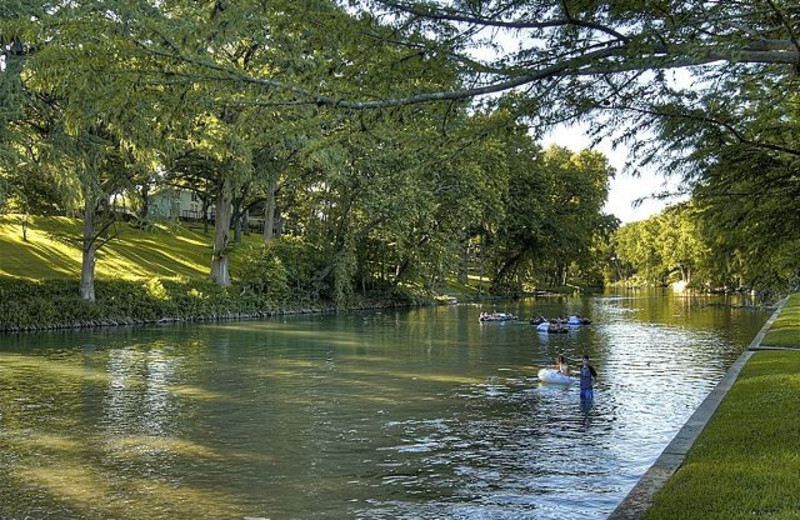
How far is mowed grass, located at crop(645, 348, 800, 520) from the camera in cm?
666

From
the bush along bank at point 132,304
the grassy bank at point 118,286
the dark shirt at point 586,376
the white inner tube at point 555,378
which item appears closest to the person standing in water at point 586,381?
the dark shirt at point 586,376

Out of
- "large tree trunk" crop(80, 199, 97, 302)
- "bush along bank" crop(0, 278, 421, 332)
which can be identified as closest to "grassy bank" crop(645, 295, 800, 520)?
"bush along bank" crop(0, 278, 421, 332)

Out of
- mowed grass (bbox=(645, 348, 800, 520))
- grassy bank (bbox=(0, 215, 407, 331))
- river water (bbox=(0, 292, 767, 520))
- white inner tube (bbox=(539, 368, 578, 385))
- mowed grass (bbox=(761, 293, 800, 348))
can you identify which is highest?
grassy bank (bbox=(0, 215, 407, 331))

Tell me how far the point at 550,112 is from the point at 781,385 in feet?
26.3

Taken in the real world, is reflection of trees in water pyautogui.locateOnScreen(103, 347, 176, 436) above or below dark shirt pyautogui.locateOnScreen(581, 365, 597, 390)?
below

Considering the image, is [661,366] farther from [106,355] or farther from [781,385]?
[106,355]

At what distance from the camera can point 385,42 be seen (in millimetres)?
7031

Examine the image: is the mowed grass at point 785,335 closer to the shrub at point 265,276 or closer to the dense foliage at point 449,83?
the dense foliage at point 449,83

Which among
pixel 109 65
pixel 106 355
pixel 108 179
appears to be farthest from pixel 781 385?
pixel 108 179

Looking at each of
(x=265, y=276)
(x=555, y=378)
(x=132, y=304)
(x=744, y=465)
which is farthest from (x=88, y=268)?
(x=744, y=465)

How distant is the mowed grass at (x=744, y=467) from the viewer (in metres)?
6.66

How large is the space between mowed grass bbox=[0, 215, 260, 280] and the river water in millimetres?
14152

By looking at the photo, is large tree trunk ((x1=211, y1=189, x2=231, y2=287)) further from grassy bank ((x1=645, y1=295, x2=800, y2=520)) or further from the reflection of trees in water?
grassy bank ((x1=645, y1=295, x2=800, y2=520))

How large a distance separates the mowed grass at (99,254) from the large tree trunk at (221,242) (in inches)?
73.4
